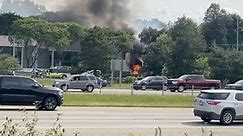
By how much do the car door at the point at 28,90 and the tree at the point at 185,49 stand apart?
44.3 metres

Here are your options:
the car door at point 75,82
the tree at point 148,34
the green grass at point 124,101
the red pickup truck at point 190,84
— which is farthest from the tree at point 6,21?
the green grass at point 124,101

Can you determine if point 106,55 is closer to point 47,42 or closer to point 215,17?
point 47,42

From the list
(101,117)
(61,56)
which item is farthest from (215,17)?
(101,117)

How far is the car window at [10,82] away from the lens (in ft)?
92.4

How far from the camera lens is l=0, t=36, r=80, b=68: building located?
101 meters

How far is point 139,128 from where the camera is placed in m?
20.1

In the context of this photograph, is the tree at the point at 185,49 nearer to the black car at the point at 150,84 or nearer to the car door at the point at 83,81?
the black car at the point at 150,84

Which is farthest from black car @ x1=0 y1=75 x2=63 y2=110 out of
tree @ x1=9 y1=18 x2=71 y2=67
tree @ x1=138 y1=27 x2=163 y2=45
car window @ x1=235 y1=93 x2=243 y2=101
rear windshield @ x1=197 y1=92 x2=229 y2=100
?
tree @ x1=138 y1=27 x2=163 y2=45

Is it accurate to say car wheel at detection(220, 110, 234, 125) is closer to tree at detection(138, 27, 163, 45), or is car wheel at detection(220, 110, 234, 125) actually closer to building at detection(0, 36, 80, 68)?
building at detection(0, 36, 80, 68)

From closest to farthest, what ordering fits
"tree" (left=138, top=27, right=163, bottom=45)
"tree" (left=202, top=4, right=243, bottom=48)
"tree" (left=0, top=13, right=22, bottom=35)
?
"tree" (left=202, top=4, right=243, bottom=48) → "tree" (left=138, top=27, right=163, bottom=45) → "tree" (left=0, top=13, right=22, bottom=35)

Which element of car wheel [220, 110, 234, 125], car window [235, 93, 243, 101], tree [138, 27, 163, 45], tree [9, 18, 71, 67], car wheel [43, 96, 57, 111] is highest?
tree [138, 27, 163, 45]

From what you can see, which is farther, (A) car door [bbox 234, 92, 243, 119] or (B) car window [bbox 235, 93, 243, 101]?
(B) car window [bbox 235, 93, 243, 101]

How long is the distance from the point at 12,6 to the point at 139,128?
107 metres

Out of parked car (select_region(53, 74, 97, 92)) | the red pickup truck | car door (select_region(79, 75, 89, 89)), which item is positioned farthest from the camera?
the red pickup truck
